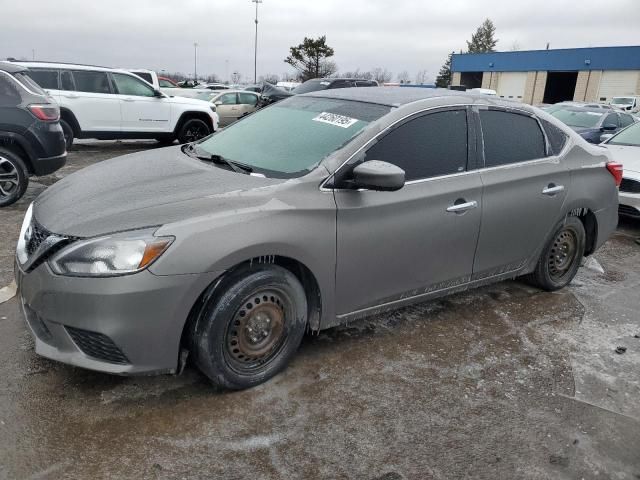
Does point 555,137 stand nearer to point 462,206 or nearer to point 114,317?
point 462,206

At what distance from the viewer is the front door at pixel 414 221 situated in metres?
3.14

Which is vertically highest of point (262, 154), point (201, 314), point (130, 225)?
point (262, 154)

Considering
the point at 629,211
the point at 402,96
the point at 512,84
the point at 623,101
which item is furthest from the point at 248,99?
the point at 512,84

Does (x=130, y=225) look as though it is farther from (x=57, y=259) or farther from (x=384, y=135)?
(x=384, y=135)

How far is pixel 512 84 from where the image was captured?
5350 cm

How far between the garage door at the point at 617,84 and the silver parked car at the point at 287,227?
45454 mm

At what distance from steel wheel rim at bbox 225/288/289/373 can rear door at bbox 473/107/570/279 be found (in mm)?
1587

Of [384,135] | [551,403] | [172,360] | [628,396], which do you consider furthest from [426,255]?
[172,360]

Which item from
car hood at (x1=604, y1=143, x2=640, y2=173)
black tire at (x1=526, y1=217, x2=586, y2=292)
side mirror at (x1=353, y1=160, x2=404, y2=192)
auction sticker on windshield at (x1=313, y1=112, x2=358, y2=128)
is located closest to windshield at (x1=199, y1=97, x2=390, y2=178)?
auction sticker on windshield at (x1=313, y1=112, x2=358, y2=128)

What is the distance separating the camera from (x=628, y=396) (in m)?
3.13

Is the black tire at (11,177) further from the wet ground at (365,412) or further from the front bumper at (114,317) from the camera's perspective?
the front bumper at (114,317)

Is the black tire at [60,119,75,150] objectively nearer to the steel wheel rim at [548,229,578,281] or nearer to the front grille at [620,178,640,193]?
the steel wheel rim at [548,229,578,281]

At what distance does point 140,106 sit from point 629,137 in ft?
30.0

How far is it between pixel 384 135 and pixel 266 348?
146 cm
